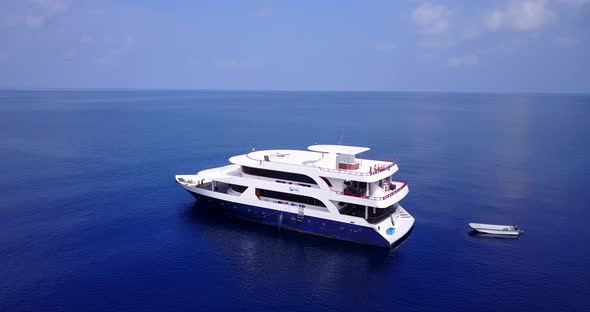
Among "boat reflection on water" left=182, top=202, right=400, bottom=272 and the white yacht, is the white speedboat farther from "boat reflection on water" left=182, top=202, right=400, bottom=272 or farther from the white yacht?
"boat reflection on water" left=182, top=202, right=400, bottom=272

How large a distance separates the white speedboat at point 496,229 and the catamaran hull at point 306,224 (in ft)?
27.0

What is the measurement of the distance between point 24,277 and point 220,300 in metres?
17.5

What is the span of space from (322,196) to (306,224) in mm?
3714

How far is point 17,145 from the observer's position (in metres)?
96.0

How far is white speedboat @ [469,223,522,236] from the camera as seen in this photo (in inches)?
1871

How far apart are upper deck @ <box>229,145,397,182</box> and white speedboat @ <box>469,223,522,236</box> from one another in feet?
37.4

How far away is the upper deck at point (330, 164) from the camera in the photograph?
4584 centimetres

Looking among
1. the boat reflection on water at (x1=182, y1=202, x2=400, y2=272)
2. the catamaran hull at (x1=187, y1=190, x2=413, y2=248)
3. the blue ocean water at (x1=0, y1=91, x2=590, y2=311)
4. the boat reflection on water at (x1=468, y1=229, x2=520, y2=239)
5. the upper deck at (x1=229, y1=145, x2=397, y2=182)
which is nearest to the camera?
the blue ocean water at (x1=0, y1=91, x2=590, y2=311)

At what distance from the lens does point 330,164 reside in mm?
49812

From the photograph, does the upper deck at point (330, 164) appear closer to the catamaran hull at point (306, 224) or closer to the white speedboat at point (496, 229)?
the catamaran hull at point (306, 224)

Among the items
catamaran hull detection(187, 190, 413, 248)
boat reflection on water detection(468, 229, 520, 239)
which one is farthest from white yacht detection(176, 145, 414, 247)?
boat reflection on water detection(468, 229, 520, 239)

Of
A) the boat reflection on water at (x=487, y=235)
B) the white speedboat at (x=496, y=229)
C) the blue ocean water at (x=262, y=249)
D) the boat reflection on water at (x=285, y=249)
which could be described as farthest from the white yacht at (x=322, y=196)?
the white speedboat at (x=496, y=229)

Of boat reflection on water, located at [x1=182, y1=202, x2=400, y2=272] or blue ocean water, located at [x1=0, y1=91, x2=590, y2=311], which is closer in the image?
blue ocean water, located at [x1=0, y1=91, x2=590, y2=311]

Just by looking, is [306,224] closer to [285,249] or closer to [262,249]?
[285,249]
